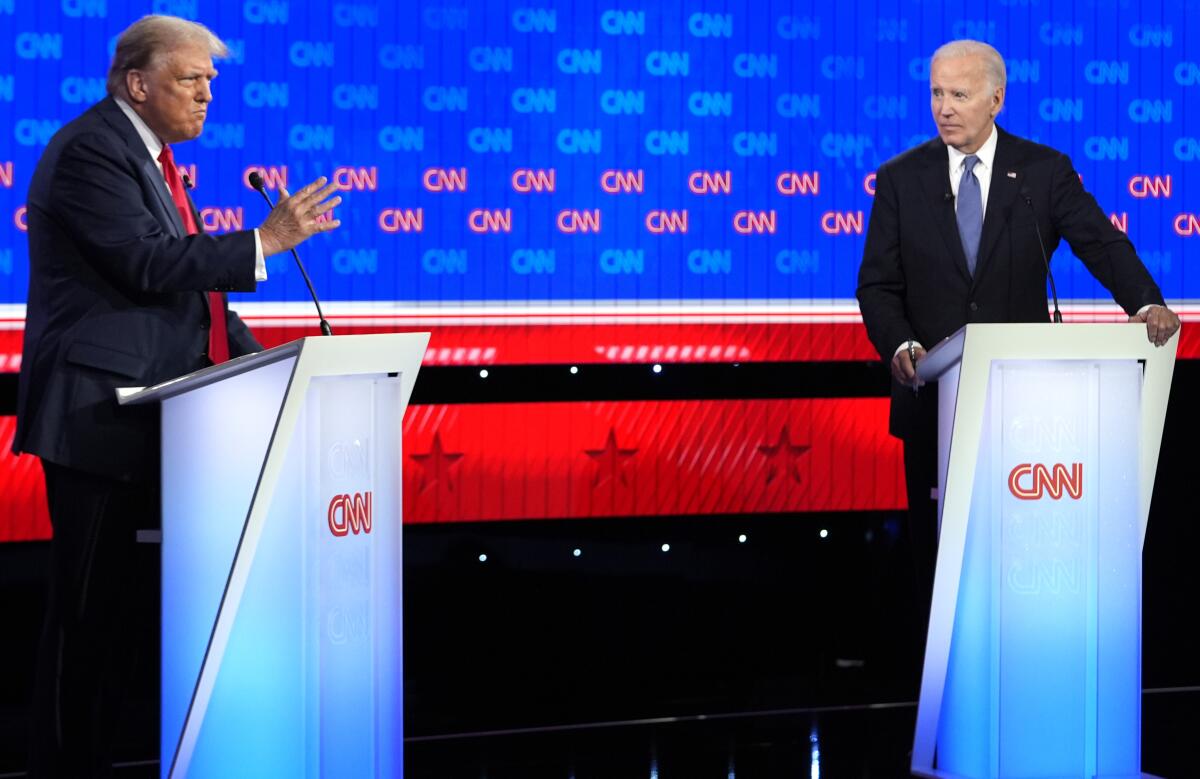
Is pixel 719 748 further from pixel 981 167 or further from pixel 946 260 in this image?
pixel 981 167

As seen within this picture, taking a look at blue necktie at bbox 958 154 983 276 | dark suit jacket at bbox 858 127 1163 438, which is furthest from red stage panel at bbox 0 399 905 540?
blue necktie at bbox 958 154 983 276

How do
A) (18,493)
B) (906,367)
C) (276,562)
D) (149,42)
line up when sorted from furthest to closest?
(18,493)
(906,367)
(149,42)
(276,562)

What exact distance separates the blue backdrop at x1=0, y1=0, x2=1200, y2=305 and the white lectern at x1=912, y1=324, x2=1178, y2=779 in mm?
1340

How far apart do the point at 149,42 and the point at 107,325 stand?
52 centimetres

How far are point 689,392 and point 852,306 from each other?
525 mm

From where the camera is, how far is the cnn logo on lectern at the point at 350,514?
103 inches

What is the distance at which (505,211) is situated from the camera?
164 inches

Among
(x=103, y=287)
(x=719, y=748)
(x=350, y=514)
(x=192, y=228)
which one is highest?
(x=192, y=228)

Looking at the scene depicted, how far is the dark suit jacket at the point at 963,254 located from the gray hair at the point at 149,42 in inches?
62.0

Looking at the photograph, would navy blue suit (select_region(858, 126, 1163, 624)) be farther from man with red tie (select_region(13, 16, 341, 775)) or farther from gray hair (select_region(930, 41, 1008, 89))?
man with red tie (select_region(13, 16, 341, 775))

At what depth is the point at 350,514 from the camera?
2.66 meters

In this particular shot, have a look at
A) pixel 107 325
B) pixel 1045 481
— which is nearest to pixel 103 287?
pixel 107 325

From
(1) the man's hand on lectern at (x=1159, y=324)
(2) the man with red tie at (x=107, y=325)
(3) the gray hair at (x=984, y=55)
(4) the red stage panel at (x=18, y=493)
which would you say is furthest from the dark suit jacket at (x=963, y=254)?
(4) the red stage panel at (x=18, y=493)

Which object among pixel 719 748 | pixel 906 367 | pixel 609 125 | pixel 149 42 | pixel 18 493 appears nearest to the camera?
pixel 149 42
